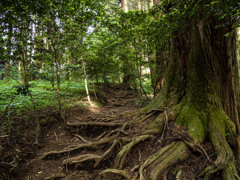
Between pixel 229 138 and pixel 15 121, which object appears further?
pixel 15 121

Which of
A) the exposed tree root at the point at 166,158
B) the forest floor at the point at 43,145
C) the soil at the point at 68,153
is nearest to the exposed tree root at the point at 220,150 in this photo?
the soil at the point at 68,153

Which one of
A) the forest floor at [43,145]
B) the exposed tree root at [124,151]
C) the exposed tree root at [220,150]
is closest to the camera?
the exposed tree root at [220,150]

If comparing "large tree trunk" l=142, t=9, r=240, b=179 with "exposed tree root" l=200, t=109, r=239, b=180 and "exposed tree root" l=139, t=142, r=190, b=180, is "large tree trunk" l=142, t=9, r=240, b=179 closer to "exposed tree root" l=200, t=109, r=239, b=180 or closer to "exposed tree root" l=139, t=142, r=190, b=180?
"exposed tree root" l=200, t=109, r=239, b=180

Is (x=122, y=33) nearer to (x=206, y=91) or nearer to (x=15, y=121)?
(x=206, y=91)

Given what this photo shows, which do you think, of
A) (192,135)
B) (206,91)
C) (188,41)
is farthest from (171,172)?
(188,41)

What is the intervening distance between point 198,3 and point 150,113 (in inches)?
114

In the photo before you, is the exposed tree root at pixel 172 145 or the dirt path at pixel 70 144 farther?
the dirt path at pixel 70 144

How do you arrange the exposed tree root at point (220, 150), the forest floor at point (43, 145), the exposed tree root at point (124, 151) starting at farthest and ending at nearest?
the forest floor at point (43, 145) → the exposed tree root at point (124, 151) → the exposed tree root at point (220, 150)

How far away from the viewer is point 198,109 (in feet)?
10.7

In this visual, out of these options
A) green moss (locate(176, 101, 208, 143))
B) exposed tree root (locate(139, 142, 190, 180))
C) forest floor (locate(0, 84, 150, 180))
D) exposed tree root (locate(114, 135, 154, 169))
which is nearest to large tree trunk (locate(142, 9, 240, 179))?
green moss (locate(176, 101, 208, 143))

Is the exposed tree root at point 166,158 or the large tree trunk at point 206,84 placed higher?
the large tree trunk at point 206,84

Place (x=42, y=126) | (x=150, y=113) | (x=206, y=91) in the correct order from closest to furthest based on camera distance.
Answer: (x=206, y=91)
(x=150, y=113)
(x=42, y=126)

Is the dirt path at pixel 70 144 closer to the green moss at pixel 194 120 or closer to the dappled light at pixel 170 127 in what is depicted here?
the dappled light at pixel 170 127

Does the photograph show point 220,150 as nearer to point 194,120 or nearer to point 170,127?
point 194,120
